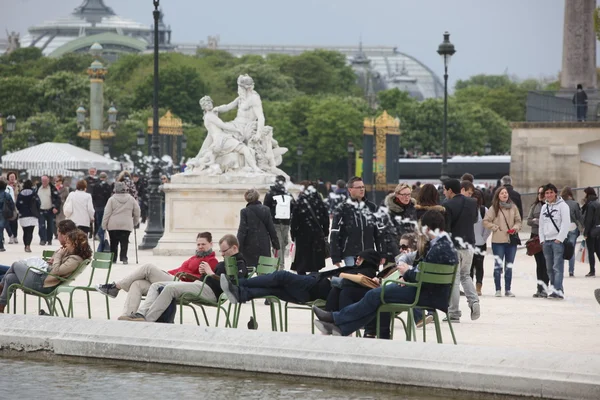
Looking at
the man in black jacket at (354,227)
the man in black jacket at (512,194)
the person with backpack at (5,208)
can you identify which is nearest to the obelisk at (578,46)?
the person with backpack at (5,208)

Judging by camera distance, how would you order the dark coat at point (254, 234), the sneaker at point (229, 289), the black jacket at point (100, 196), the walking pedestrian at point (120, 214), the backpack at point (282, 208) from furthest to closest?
the black jacket at point (100, 196), the walking pedestrian at point (120, 214), the backpack at point (282, 208), the dark coat at point (254, 234), the sneaker at point (229, 289)

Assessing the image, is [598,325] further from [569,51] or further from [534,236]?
[569,51]

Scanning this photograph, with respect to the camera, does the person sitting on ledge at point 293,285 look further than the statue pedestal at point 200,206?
No

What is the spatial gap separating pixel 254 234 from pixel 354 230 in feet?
8.96

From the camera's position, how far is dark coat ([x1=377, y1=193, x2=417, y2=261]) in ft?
43.0

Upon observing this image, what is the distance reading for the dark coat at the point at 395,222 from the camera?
13094 mm

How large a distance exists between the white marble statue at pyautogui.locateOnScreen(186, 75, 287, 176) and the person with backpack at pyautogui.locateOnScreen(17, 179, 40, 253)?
315cm

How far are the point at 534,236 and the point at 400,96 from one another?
8216 centimetres

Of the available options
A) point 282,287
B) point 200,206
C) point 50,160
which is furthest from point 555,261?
point 50,160

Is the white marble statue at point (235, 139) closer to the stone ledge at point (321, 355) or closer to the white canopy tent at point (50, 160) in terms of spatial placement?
the stone ledge at point (321, 355)

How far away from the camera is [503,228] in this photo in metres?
16.7

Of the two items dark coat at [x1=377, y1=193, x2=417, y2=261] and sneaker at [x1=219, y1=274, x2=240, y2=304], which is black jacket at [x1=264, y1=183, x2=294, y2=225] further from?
sneaker at [x1=219, y1=274, x2=240, y2=304]

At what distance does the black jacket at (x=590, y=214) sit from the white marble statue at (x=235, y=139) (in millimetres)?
5633

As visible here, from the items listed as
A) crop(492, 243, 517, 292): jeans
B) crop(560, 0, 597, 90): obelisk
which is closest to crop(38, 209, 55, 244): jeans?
crop(492, 243, 517, 292): jeans
